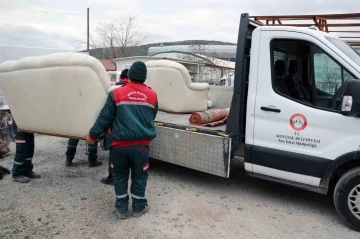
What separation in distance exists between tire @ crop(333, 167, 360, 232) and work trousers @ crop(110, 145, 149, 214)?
225 cm

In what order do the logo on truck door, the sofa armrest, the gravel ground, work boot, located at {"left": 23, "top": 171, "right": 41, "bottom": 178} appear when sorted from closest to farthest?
the gravel ground < the logo on truck door < work boot, located at {"left": 23, "top": 171, "right": 41, "bottom": 178} < the sofa armrest

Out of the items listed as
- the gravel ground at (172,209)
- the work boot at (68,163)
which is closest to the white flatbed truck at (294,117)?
the gravel ground at (172,209)

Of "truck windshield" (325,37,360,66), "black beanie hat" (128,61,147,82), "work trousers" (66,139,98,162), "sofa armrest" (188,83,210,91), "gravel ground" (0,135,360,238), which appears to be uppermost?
"truck windshield" (325,37,360,66)

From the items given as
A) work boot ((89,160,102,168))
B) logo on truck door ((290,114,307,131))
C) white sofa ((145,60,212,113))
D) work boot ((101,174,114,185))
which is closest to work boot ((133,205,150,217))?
work boot ((101,174,114,185))

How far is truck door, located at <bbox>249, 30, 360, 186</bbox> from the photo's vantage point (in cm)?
385

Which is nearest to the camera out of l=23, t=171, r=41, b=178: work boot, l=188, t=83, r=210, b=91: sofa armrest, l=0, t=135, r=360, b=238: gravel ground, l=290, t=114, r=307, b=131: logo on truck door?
l=0, t=135, r=360, b=238: gravel ground

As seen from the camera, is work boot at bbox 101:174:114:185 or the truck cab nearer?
the truck cab

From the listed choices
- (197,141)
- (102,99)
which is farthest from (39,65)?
(197,141)

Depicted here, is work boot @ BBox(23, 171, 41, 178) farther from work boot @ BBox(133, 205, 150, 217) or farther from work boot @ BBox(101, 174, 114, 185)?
work boot @ BBox(133, 205, 150, 217)

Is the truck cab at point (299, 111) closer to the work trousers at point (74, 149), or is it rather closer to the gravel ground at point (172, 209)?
the gravel ground at point (172, 209)

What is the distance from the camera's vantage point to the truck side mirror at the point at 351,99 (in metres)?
3.39

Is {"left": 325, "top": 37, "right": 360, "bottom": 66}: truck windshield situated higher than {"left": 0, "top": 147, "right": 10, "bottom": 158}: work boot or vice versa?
{"left": 325, "top": 37, "right": 360, "bottom": 66}: truck windshield

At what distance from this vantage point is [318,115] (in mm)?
3889

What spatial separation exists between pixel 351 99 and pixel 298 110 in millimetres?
645
